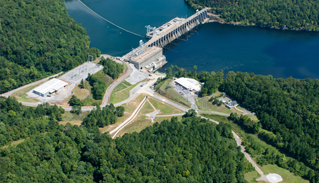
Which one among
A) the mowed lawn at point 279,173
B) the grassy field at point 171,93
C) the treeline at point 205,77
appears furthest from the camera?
the treeline at point 205,77

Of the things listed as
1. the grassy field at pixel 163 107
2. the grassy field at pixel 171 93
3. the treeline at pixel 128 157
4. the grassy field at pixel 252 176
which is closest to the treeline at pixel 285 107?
the grassy field at pixel 252 176

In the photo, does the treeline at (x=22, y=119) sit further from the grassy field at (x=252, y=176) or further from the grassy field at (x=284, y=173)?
the grassy field at (x=284, y=173)

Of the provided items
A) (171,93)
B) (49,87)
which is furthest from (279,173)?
(49,87)

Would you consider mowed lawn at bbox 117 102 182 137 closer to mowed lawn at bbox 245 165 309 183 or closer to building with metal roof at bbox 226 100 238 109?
building with metal roof at bbox 226 100 238 109

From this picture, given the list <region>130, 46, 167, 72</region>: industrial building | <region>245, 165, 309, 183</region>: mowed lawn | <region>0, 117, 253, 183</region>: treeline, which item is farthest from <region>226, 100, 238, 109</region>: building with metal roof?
<region>130, 46, 167, 72</region>: industrial building

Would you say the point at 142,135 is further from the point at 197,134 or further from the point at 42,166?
the point at 42,166
